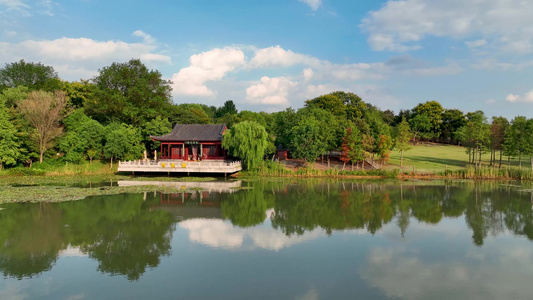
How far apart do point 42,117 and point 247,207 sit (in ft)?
93.2

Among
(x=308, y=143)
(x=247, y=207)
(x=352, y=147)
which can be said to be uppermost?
(x=308, y=143)

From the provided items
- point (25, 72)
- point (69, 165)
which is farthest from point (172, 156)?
point (25, 72)

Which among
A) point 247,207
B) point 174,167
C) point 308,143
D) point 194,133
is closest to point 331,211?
point 247,207

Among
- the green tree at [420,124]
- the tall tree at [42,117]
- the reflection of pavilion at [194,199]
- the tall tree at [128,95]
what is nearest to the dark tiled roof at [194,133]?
the tall tree at [128,95]

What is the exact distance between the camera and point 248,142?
3641 cm

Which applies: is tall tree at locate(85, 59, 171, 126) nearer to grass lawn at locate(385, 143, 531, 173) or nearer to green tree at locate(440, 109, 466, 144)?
grass lawn at locate(385, 143, 531, 173)

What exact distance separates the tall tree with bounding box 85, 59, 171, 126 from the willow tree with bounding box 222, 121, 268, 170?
14008mm

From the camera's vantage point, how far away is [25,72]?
50.2m

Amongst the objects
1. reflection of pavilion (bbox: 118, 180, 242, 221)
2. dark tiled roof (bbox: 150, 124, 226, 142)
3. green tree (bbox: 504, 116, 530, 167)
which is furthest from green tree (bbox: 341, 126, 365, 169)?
green tree (bbox: 504, 116, 530, 167)

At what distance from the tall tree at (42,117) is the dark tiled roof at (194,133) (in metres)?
10.5

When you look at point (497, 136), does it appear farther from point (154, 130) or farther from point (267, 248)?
point (154, 130)

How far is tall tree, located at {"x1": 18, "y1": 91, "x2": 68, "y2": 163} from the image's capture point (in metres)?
36.8

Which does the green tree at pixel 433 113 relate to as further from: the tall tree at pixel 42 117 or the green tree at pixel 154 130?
the tall tree at pixel 42 117

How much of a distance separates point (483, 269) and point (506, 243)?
166 inches
